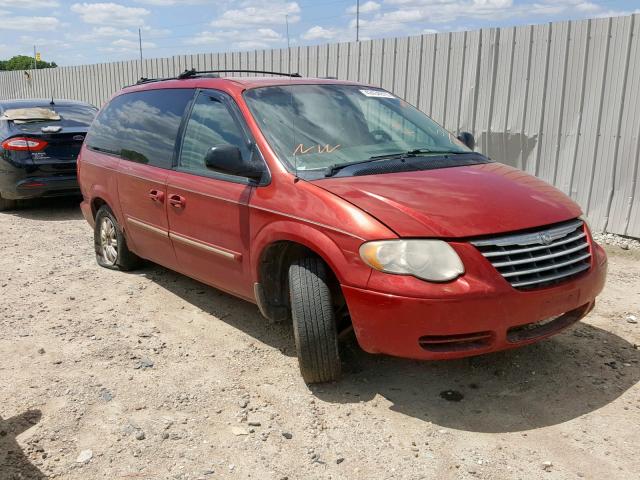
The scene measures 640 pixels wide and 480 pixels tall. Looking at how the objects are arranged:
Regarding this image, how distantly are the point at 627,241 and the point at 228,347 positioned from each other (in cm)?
497

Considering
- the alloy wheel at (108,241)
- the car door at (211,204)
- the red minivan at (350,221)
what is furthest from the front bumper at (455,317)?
the alloy wheel at (108,241)

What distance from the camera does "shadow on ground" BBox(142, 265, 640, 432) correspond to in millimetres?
3264

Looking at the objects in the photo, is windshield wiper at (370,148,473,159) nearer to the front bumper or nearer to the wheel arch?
the wheel arch

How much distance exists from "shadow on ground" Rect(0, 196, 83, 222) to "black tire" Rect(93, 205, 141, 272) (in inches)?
115

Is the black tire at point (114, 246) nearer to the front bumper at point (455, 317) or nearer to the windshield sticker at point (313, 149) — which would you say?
the windshield sticker at point (313, 149)

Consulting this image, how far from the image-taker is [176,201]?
441cm

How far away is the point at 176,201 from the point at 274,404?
1774mm

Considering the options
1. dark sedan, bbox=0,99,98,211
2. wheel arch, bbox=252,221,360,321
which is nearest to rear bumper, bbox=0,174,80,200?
dark sedan, bbox=0,99,98,211

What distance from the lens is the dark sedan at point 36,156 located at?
8211mm

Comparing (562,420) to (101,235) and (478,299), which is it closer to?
(478,299)

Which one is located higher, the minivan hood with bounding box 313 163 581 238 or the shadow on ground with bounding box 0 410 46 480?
the minivan hood with bounding box 313 163 581 238

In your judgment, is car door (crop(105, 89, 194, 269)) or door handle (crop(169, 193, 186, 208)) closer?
door handle (crop(169, 193, 186, 208))

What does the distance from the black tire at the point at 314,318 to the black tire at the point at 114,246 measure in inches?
110

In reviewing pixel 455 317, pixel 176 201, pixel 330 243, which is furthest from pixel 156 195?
pixel 455 317
